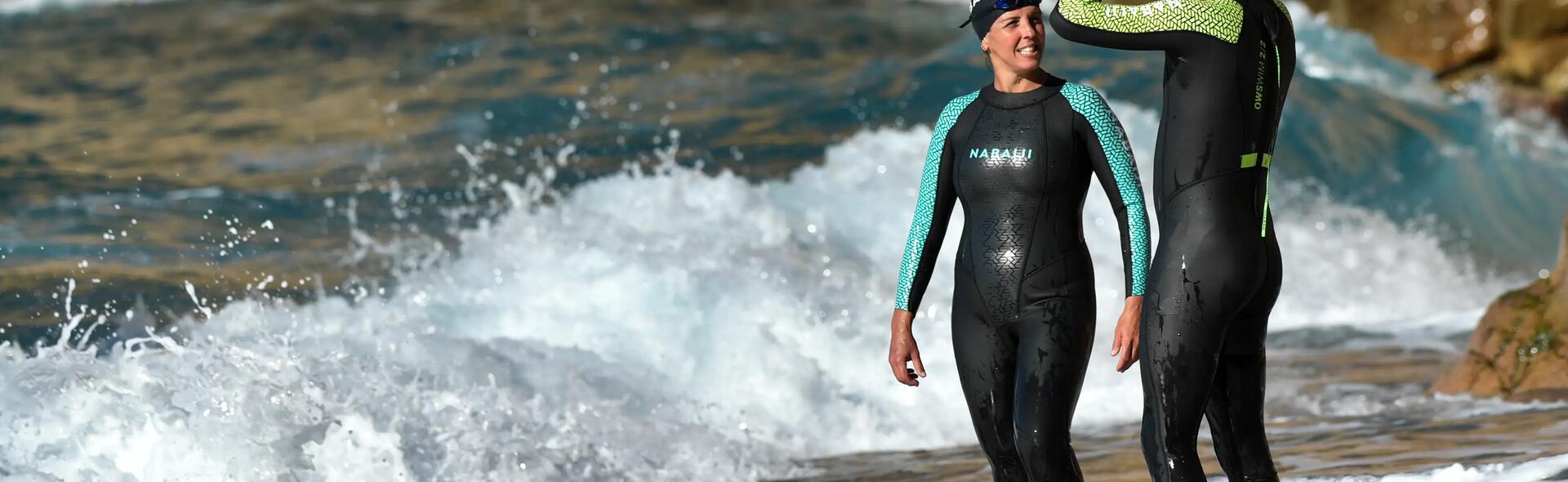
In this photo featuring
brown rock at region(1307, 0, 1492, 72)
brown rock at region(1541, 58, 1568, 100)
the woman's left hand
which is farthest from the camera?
brown rock at region(1307, 0, 1492, 72)

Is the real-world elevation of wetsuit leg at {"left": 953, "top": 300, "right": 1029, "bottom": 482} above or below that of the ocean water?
above

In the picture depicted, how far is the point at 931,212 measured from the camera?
5.08m

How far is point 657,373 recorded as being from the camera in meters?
9.28

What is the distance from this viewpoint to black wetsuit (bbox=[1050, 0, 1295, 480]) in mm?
4609

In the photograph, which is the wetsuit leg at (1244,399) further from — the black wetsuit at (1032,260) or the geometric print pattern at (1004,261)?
the geometric print pattern at (1004,261)

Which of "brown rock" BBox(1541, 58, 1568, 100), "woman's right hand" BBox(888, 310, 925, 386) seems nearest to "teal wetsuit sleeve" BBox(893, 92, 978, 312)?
"woman's right hand" BBox(888, 310, 925, 386)

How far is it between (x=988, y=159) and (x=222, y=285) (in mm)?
6730

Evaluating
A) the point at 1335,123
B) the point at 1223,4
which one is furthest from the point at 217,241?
the point at 1335,123

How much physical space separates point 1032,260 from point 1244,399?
664mm

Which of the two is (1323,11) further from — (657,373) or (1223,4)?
(1223,4)

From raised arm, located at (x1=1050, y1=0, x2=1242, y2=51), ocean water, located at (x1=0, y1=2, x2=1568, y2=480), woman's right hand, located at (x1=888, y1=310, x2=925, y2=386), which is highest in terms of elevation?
raised arm, located at (x1=1050, y1=0, x2=1242, y2=51)

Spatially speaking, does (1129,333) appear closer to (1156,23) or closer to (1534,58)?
(1156,23)

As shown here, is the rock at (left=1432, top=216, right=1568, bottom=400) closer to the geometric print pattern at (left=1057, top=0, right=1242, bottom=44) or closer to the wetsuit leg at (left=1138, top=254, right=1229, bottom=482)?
the wetsuit leg at (left=1138, top=254, right=1229, bottom=482)

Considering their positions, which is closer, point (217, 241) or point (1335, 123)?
point (217, 241)
